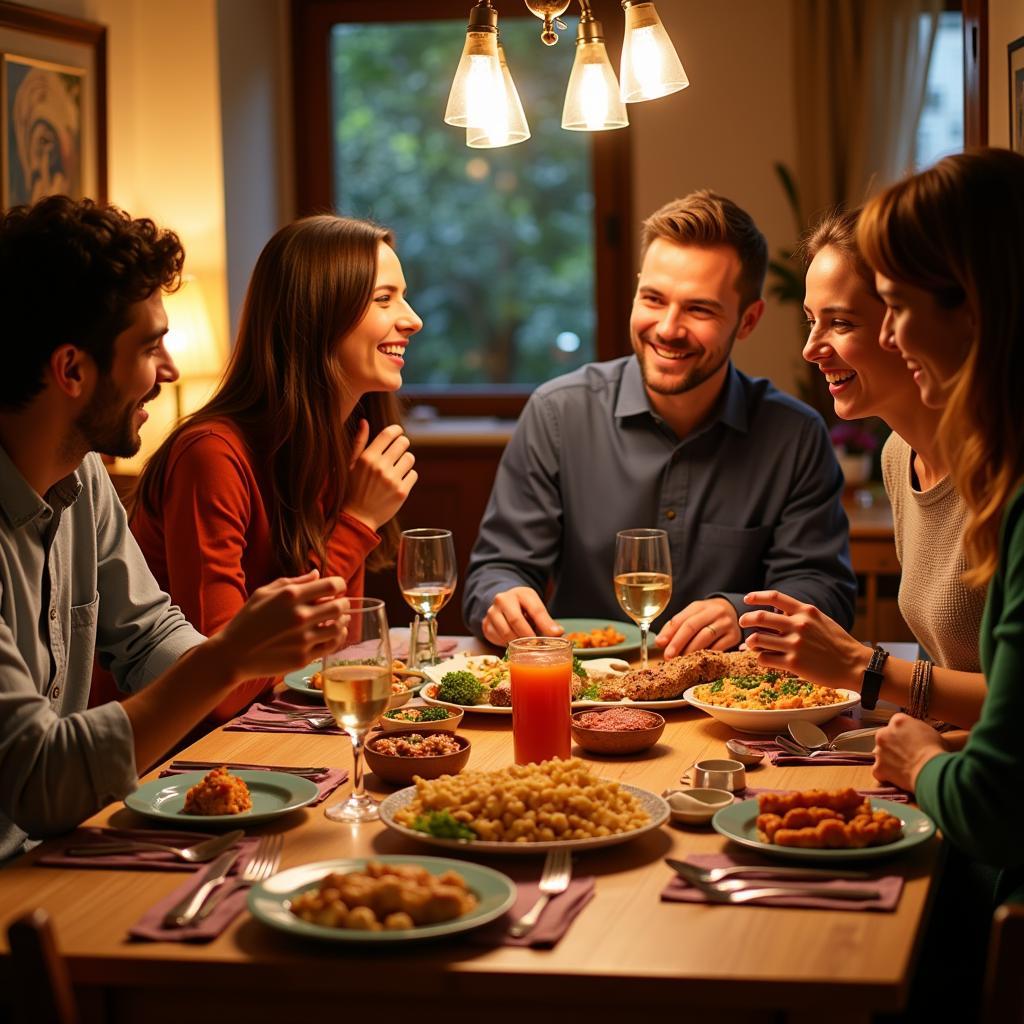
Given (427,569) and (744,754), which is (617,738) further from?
(427,569)

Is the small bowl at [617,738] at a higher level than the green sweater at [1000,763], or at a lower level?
lower

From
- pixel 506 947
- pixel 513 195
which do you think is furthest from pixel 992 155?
pixel 513 195

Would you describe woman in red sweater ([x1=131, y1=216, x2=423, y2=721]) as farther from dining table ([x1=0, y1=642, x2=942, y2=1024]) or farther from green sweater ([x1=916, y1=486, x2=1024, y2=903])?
green sweater ([x1=916, y1=486, x2=1024, y2=903])

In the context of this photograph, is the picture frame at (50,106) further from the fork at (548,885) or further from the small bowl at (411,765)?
the fork at (548,885)

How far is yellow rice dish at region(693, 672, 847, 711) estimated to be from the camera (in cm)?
197

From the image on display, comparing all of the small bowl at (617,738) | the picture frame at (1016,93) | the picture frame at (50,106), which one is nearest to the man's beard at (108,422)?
the small bowl at (617,738)

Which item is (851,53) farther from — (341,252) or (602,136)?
(341,252)

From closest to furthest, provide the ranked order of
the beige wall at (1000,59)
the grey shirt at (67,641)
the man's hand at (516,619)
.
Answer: the grey shirt at (67,641)
the man's hand at (516,619)
the beige wall at (1000,59)

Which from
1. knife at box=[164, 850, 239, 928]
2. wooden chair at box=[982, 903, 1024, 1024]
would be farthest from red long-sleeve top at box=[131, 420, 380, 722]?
wooden chair at box=[982, 903, 1024, 1024]

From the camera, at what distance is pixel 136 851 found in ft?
4.94

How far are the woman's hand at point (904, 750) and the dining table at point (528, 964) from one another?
143 mm

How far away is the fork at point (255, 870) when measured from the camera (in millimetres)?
1354

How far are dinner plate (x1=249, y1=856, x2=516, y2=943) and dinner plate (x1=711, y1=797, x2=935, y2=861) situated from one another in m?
0.27

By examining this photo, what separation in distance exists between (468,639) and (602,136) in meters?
2.84
